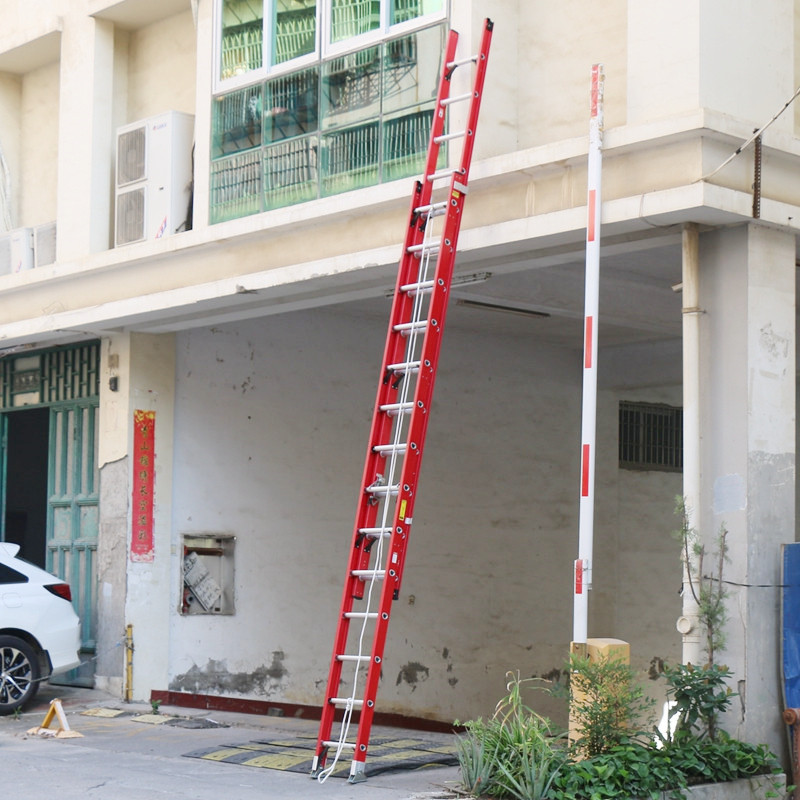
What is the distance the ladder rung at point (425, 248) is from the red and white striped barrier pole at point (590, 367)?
1.14m

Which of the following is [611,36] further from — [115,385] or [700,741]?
[115,385]

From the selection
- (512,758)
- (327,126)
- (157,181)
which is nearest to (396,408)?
(512,758)

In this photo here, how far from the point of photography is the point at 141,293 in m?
12.9

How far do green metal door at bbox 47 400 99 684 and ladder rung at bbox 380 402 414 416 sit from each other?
Answer: 583 centimetres

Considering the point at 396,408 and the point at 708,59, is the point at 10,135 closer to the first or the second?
the point at 396,408

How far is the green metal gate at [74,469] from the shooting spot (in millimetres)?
14148

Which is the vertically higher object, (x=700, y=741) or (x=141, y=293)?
(x=141, y=293)

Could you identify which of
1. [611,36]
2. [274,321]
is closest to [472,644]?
[274,321]

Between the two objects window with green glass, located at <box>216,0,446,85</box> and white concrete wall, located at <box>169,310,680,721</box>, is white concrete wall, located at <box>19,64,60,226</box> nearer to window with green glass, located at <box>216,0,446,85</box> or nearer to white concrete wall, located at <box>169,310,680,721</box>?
white concrete wall, located at <box>169,310,680,721</box>

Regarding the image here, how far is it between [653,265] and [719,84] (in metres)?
2.89

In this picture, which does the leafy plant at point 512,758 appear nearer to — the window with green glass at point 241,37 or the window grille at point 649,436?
the window with green glass at point 241,37

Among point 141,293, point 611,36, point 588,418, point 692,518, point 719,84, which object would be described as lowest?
point 692,518

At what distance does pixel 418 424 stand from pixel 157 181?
18.5ft

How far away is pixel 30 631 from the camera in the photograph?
40.3ft
